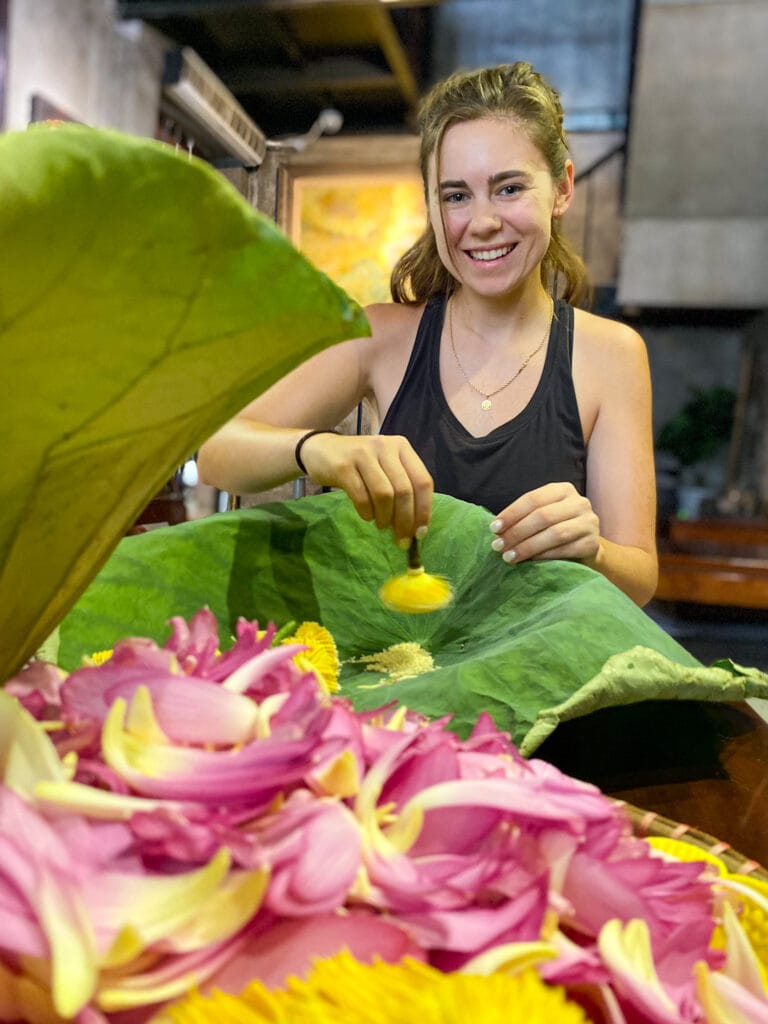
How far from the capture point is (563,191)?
1.15 meters

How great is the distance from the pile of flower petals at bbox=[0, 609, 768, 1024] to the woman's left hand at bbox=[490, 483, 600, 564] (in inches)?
15.1

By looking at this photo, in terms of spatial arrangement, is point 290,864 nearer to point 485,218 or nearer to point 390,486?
point 390,486

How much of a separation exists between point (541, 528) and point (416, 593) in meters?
0.11

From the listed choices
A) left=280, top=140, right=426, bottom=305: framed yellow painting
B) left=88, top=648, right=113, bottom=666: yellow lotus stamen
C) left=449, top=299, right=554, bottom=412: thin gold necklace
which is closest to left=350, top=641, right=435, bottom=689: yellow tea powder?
left=88, top=648, right=113, bottom=666: yellow lotus stamen

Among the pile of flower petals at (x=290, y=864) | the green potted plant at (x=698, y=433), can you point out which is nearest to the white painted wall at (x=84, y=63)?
the pile of flower petals at (x=290, y=864)

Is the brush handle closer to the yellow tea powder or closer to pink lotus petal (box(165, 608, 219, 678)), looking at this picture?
the yellow tea powder

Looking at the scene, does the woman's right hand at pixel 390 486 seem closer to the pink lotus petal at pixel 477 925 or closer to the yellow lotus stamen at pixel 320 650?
the yellow lotus stamen at pixel 320 650

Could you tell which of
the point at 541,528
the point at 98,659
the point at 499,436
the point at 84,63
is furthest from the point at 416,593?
the point at 84,63

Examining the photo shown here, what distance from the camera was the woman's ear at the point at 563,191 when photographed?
1.12 m

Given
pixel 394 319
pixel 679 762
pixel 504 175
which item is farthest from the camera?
pixel 394 319

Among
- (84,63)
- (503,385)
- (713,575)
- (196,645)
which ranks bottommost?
(713,575)

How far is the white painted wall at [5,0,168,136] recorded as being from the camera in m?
3.01

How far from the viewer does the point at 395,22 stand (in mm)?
4941

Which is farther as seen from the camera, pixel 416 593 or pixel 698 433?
pixel 698 433
